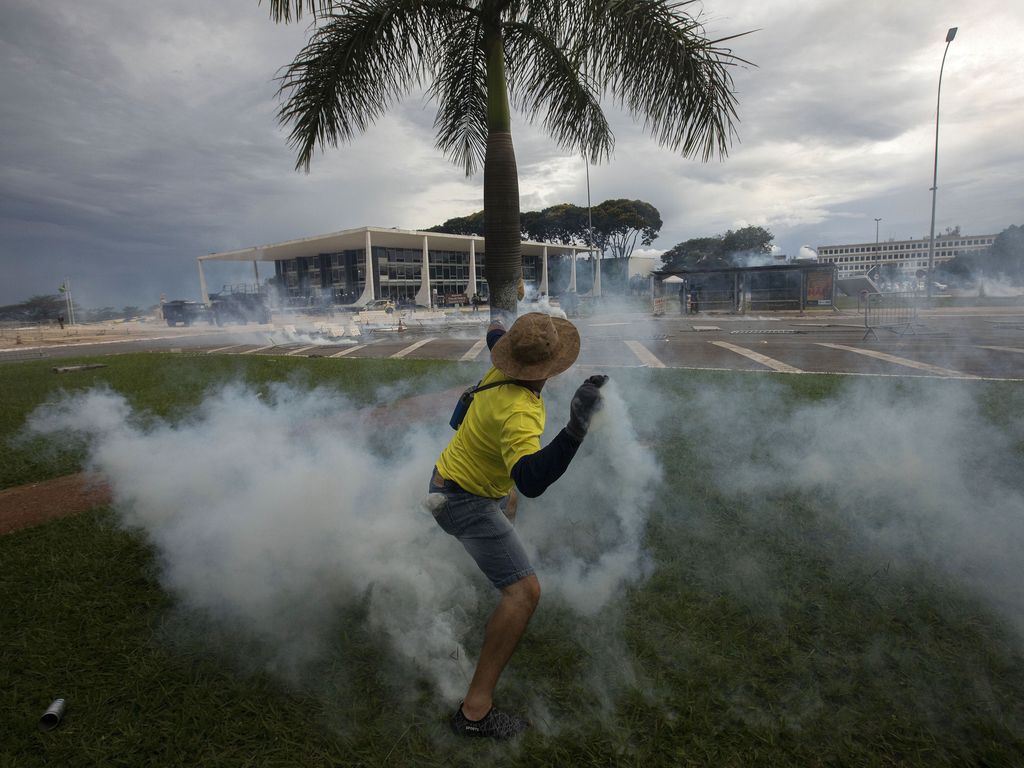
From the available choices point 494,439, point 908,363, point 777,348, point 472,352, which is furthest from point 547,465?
point 472,352

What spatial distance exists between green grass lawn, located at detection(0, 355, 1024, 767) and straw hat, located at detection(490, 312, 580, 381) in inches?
49.1

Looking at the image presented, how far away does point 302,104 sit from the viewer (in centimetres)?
442

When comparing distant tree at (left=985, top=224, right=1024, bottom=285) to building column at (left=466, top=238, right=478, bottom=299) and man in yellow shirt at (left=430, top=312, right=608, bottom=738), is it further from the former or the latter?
building column at (left=466, top=238, right=478, bottom=299)

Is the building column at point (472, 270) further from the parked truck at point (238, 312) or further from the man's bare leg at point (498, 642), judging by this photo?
the man's bare leg at point (498, 642)

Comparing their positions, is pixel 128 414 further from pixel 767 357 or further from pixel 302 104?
pixel 767 357

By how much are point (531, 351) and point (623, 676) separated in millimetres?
1363

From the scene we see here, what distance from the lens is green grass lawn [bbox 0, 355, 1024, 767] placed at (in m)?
1.91

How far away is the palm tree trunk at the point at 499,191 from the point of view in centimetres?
425

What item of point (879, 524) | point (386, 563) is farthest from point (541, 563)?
point (879, 524)

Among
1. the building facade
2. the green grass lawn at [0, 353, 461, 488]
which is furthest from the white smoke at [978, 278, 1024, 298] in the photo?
the green grass lawn at [0, 353, 461, 488]

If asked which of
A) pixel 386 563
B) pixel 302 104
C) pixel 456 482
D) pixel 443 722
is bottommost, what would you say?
pixel 443 722

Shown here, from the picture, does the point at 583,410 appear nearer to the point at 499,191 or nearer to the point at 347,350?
the point at 499,191

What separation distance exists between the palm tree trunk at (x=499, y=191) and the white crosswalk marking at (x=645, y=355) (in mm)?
6045

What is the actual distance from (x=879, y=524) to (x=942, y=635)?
101cm
